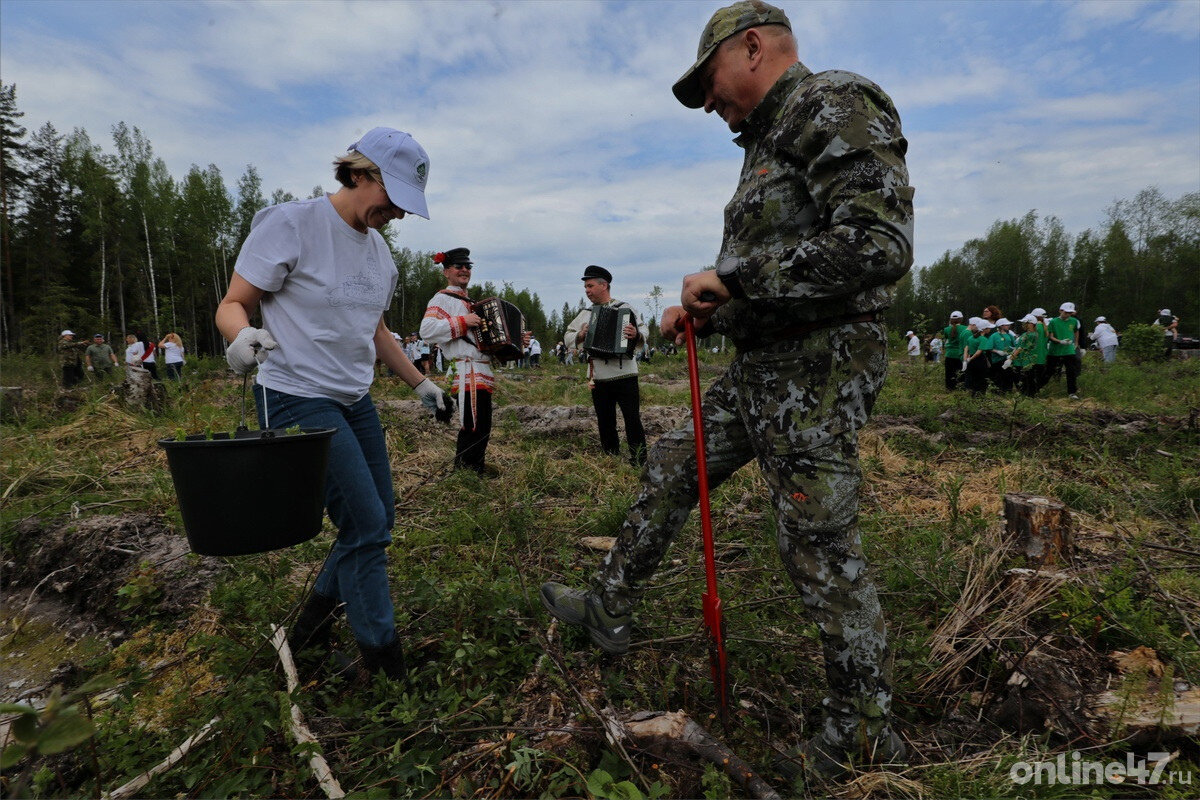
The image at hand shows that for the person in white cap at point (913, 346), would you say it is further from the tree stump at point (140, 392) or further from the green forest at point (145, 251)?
the tree stump at point (140, 392)

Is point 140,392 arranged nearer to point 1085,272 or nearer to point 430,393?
point 430,393

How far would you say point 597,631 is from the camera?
235 centimetres

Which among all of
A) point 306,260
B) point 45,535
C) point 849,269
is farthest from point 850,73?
point 45,535

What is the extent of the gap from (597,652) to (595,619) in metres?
0.21

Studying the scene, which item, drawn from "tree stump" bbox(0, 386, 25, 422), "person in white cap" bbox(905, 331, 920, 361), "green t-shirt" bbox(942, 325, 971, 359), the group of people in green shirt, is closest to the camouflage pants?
"tree stump" bbox(0, 386, 25, 422)

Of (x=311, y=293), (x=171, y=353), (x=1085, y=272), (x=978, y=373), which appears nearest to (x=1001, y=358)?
(x=978, y=373)

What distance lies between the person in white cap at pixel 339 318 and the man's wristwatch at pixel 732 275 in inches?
43.8

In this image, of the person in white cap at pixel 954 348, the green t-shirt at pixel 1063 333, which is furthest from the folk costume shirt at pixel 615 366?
the green t-shirt at pixel 1063 333

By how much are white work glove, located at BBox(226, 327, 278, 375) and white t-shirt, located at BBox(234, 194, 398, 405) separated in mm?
160

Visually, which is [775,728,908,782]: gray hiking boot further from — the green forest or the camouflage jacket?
the green forest

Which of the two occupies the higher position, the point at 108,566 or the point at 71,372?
the point at 71,372

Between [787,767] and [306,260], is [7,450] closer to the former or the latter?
[306,260]

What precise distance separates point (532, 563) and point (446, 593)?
770mm

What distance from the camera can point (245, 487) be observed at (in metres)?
1.78
